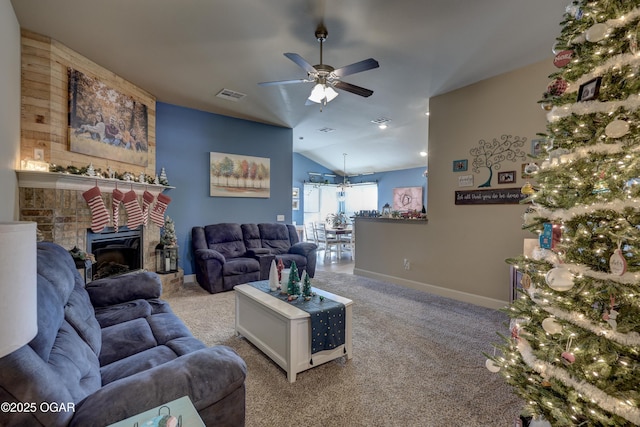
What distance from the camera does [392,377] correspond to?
213cm

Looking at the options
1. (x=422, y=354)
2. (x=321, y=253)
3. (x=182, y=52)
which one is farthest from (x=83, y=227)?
(x=321, y=253)

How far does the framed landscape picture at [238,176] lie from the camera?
517 centimetres

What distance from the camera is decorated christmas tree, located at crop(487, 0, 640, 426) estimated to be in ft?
3.42

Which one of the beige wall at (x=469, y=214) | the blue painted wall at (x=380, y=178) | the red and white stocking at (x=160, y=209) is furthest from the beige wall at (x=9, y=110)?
the blue painted wall at (x=380, y=178)

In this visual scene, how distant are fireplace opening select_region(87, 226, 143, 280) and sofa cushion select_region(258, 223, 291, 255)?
6.47 ft

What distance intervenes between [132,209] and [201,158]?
1565 millimetres

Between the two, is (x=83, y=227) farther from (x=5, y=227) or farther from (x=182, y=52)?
(x=5, y=227)

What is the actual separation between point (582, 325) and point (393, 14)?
8.51 feet

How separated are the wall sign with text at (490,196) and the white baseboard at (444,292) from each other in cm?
122

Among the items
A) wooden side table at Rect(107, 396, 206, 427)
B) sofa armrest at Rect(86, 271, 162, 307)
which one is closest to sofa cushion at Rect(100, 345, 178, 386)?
wooden side table at Rect(107, 396, 206, 427)

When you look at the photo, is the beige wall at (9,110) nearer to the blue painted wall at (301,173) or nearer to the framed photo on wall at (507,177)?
the framed photo on wall at (507,177)

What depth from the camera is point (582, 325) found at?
1129 mm

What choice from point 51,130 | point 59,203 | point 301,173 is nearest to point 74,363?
point 59,203

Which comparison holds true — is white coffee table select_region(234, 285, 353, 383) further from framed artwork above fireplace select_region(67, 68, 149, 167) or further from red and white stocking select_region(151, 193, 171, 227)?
framed artwork above fireplace select_region(67, 68, 149, 167)
